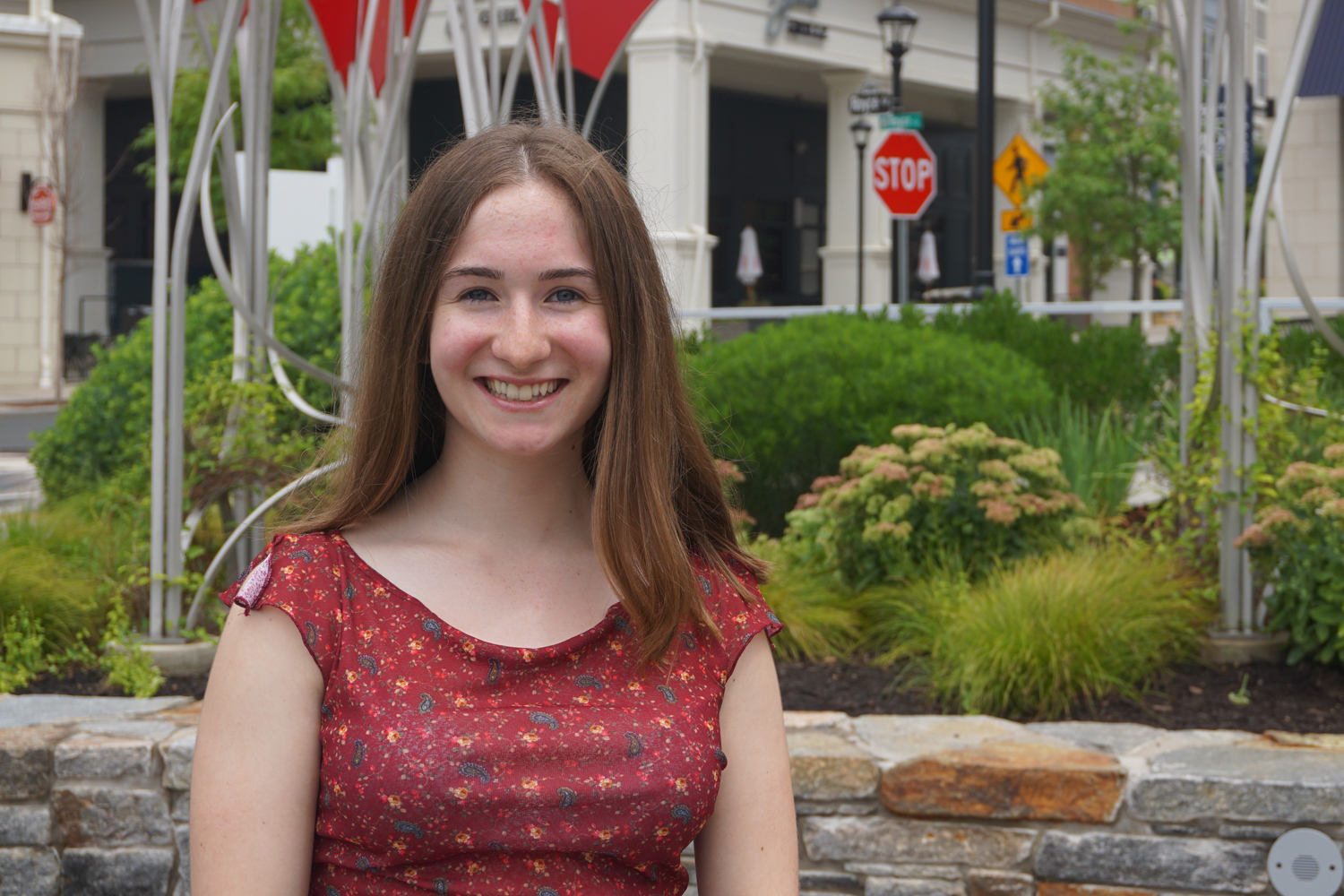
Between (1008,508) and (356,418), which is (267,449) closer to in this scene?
(1008,508)

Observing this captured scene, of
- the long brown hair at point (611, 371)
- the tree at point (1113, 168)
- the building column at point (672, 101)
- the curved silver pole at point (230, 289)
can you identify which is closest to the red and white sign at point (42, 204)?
the building column at point (672, 101)

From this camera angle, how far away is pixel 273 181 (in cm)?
1061

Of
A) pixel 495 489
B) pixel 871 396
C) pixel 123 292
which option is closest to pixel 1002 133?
pixel 123 292

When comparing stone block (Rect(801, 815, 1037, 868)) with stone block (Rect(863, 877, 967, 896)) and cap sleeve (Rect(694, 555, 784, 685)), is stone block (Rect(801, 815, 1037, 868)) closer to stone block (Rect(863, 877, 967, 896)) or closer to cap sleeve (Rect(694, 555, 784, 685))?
stone block (Rect(863, 877, 967, 896))

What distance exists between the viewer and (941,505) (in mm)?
5160

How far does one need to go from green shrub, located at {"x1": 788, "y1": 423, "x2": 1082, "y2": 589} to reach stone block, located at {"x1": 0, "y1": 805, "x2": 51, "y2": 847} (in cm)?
273

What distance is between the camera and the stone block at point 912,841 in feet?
10.9

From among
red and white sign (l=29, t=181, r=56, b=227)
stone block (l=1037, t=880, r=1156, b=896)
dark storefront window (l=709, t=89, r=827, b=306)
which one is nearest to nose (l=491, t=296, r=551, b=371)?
stone block (l=1037, t=880, r=1156, b=896)

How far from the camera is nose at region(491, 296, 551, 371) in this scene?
1.84 m

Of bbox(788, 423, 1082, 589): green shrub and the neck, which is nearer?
the neck

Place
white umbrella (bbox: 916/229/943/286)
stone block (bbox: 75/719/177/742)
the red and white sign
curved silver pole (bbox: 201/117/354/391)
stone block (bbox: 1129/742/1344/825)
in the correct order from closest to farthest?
stone block (bbox: 1129/742/1344/825) < stone block (bbox: 75/719/177/742) < curved silver pole (bbox: 201/117/354/391) < the red and white sign < white umbrella (bbox: 916/229/943/286)

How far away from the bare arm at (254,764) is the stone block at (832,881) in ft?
6.20

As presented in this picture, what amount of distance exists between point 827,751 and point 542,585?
1.62 metres

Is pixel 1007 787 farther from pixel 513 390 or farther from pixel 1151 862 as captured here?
pixel 513 390
